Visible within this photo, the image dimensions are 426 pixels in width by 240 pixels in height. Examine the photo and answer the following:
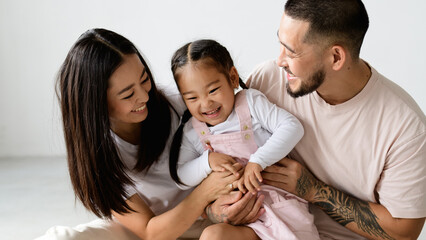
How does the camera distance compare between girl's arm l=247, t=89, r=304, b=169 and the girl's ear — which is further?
the girl's ear

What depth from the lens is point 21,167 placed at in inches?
190

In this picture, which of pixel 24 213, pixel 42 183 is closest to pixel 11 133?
pixel 42 183

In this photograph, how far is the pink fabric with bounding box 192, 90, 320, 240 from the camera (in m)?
2.04

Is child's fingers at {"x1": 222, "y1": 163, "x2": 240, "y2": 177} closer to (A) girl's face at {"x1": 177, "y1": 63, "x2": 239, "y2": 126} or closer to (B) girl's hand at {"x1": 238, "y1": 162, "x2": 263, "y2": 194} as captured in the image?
(B) girl's hand at {"x1": 238, "y1": 162, "x2": 263, "y2": 194}

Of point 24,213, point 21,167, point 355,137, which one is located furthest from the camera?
point 21,167

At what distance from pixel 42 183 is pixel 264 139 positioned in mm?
2799

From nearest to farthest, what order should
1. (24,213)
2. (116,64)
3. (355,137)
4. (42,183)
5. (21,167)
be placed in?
(116,64) < (355,137) < (24,213) < (42,183) < (21,167)

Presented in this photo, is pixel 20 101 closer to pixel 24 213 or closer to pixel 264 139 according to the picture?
pixel 24 213

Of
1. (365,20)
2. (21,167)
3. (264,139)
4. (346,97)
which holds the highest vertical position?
(365,20)

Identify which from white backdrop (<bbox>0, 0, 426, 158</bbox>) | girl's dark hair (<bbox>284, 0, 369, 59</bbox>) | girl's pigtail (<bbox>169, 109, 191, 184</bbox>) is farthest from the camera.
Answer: white backdrop (<bbox>0, 0, 426, 158</bbox>)

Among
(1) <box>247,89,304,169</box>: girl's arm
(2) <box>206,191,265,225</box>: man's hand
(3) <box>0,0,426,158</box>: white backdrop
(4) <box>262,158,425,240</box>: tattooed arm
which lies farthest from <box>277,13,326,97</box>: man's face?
(3) <box>0,0,426,158</box>: white backdrop

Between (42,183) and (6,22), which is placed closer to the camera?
(42,183)

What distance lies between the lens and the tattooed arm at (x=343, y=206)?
2.10 m

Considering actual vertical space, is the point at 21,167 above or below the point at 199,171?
below
